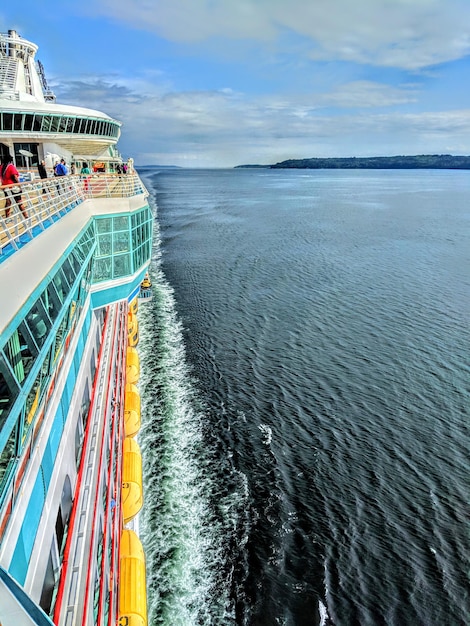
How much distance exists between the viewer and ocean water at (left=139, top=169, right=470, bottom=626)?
1620 centimetres

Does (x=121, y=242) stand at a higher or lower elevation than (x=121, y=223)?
lower

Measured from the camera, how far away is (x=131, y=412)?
2105 centimetres

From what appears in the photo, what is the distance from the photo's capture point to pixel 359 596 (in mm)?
16094

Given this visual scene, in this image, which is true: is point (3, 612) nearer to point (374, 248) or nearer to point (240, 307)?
point (240, 307)

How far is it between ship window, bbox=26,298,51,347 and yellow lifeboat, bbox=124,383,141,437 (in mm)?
12879

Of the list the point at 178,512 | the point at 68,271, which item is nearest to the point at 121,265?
the point at 68,271

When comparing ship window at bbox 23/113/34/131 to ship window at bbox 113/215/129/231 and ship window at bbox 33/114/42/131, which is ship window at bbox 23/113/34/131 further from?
ship window at bbox 113/215/129/231

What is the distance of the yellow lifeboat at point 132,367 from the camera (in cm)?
2483

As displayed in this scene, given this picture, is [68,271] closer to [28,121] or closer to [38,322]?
[38,322]

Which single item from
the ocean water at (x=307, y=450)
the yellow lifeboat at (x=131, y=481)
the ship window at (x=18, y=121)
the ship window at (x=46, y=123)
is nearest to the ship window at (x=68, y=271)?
the yellow lifeboat at (x=131, y=481)

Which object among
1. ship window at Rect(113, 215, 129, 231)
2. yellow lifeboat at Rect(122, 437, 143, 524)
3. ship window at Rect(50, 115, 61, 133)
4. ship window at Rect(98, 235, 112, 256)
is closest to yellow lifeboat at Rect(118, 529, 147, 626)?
yellow lifeboat at Rect(122, 437, 143, 524)

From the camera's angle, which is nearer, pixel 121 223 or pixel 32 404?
pixel 32 404

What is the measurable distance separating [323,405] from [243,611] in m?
12.5

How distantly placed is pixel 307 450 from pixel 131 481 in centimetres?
955
